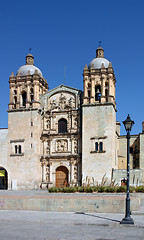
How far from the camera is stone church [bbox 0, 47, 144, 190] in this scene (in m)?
36.4

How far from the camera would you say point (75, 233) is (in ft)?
37.3

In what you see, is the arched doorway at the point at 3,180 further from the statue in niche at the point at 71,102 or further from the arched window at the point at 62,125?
the statue in niche at the point at 71,102

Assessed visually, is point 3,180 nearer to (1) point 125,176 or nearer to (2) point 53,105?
(2) point 53,105

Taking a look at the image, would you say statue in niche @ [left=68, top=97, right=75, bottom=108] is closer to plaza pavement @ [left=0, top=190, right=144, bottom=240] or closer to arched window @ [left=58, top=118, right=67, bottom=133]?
arched window @ [left=58, top=118, right=67, bottom=133]

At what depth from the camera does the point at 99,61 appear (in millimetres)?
40188

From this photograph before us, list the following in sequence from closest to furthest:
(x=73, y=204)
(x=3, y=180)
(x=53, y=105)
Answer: (x=73, y=204) < (x=53, y=105) < (x=3, y=180)

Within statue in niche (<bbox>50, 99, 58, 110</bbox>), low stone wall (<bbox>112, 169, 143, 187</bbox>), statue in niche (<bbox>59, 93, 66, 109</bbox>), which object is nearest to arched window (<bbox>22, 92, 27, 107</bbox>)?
statue in niche (<bbox>50, 99, 58, 110</bbox>)

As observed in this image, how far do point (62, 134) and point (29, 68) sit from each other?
9.92m

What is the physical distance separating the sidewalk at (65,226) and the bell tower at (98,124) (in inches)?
764

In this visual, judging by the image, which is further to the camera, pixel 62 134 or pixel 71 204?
pixel 62 134

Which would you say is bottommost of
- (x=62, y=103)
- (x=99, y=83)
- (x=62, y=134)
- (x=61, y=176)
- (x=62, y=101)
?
(x=61, y=176)

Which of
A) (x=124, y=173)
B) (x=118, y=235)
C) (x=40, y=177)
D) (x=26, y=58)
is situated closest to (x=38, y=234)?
(x=118, y=235)

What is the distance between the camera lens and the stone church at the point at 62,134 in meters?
36.4

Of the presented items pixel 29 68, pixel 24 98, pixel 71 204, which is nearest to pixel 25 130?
pixel 24 98
